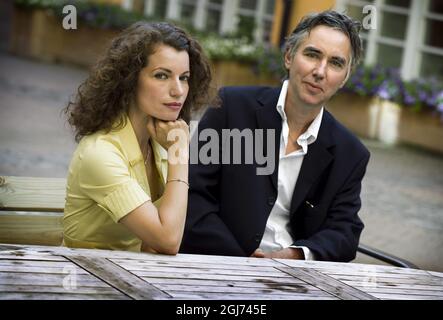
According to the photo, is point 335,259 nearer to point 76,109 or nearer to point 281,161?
point 281,161

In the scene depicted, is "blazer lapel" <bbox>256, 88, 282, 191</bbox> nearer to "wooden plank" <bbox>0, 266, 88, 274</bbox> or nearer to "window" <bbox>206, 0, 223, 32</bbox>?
"wooden plank" <bbox>0, 266, 88, 274</bbox>

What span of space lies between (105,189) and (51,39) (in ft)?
45.8

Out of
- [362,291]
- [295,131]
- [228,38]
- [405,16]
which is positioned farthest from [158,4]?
[362,291]

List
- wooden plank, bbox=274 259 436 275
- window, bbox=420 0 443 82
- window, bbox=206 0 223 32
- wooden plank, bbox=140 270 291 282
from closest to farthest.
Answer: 1. wooden plank, bbox=140 270 291 282
2. wooden plank, bbox=274 259 436 275
3. window, bbox=420 0 443 82
4. window, bbox=206 0 223 32

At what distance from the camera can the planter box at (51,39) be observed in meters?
14.8

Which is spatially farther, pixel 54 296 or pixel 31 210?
pixel 31 210

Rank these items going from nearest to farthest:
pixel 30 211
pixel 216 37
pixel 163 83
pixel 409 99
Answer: pixel 163 83, pixel 30 211, pixel 409 99, pixel 216 37

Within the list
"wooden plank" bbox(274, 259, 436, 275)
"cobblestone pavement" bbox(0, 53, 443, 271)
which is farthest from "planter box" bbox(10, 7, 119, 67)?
"wooden plank" bbox(274, 259, 436, 275)

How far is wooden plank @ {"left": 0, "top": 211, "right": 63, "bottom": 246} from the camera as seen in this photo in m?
2.67

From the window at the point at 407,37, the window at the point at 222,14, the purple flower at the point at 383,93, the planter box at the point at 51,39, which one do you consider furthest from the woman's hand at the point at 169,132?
the planter box at the point at 51,39

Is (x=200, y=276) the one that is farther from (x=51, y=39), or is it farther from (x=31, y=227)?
(x=51, y=39)

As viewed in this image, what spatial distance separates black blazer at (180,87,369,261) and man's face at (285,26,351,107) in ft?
0.40

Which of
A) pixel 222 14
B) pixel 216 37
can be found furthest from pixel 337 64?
pixel 222 14

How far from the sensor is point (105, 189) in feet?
7.84
